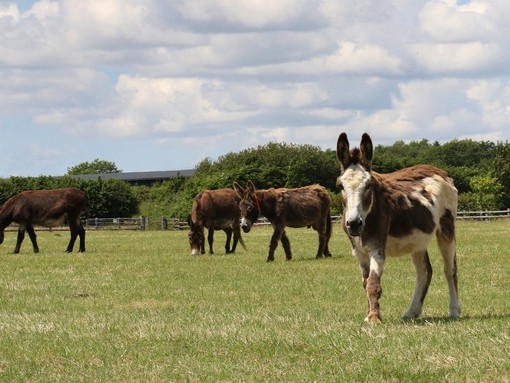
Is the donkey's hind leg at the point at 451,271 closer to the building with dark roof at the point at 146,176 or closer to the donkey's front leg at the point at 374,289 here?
the donkey's front leg at the point at 374,289

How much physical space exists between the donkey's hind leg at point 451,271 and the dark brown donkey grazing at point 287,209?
14.2 metres

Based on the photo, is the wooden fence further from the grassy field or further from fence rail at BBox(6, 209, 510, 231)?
the grassy field

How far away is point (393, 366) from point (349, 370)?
374 millimetres

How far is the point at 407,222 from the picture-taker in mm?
12492

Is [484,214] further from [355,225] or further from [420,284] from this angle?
[355,225]

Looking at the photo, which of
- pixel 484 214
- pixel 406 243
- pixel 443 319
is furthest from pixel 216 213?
pixel 484 214

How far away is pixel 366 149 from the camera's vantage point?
1192 centimetres

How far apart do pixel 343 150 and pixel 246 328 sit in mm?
2377

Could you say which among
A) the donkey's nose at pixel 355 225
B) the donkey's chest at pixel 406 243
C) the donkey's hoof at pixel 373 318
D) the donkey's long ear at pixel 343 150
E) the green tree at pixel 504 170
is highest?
the green tree at pixel 504 170

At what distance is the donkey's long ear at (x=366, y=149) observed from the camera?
11.9m

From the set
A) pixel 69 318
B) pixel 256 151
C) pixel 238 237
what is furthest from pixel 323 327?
pixel 256 151

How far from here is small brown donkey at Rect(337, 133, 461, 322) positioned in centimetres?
1174

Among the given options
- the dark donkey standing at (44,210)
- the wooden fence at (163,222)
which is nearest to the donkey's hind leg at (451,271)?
the dark donkey standing at (44,210)

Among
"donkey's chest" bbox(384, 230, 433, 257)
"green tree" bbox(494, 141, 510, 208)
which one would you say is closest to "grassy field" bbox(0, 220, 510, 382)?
"donkey's chest" bbox(384, 230, 433, 257)
